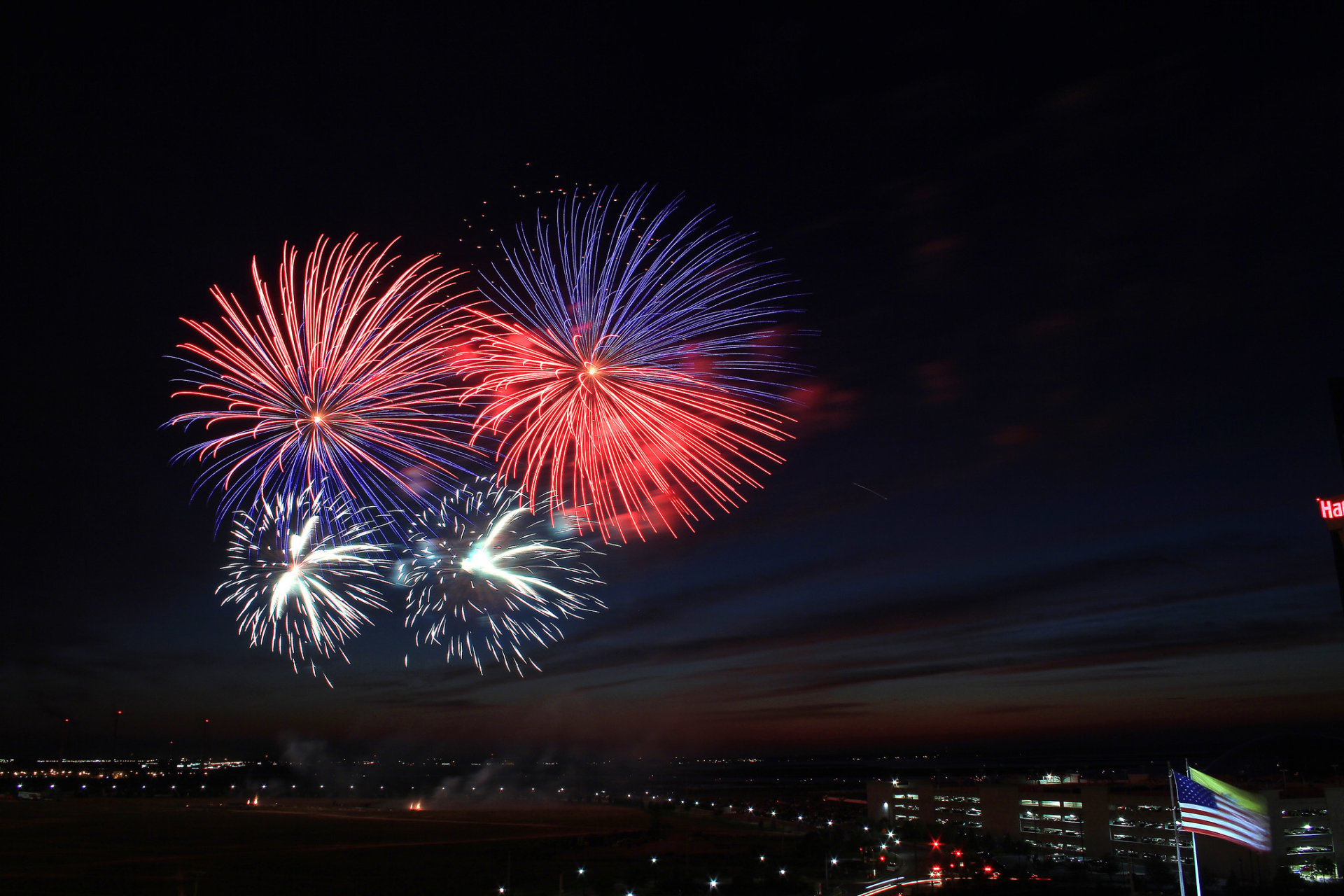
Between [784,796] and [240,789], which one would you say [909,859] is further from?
[240,789]

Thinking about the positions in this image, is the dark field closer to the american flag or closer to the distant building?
the distant building

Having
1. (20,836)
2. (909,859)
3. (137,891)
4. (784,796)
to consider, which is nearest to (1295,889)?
(909,859)

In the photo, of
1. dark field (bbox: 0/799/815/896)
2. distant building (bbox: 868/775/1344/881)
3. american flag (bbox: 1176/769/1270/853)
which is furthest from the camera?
distant building (bbox: 868/775/1344/881)

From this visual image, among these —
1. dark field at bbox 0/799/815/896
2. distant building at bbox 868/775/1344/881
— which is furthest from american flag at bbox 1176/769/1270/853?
distant building at bbox 868/775/1344/881

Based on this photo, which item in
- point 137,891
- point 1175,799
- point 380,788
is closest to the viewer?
point 1175,799

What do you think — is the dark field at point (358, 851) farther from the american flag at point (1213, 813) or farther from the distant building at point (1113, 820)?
the american flag at point (1213, 813)

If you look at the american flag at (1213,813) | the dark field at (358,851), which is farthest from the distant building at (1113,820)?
the american flag at (1213,813)

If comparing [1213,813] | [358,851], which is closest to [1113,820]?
[1213,813]
